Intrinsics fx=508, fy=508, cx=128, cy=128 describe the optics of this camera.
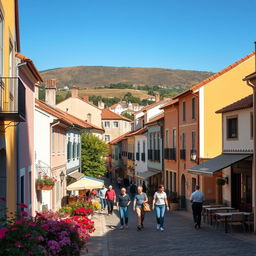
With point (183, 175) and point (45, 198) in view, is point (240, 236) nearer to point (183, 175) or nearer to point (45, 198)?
point (45, 198)

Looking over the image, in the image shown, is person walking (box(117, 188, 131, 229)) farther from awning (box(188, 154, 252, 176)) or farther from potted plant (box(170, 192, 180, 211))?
potted plant (box(170, 192, 180, 211))

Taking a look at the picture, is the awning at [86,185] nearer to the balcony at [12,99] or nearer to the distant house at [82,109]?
the balcony at [12,99]

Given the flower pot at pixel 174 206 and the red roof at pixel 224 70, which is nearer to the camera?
the red roof at pixel 224 70

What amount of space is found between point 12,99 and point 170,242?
7134 mm

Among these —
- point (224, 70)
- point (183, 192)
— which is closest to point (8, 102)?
point (224, 70)

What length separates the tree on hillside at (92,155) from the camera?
47.2 metres

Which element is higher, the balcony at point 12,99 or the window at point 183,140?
the balcony at point 12,99

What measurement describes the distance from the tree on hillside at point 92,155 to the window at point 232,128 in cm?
2367

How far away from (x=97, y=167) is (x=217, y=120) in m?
19.5

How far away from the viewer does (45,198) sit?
25.8 meters

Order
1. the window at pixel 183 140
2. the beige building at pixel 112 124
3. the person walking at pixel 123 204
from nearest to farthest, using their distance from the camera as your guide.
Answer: the person walking at pixel 123 204, the window at pixel 183 140, the beige building at pixel 112 124

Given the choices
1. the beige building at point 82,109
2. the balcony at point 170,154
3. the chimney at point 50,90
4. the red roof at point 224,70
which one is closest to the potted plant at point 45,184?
the red roof at point 224,70

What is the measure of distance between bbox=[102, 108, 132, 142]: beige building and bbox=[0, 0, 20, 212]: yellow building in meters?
79.1

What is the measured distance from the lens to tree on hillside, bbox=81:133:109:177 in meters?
47.2
